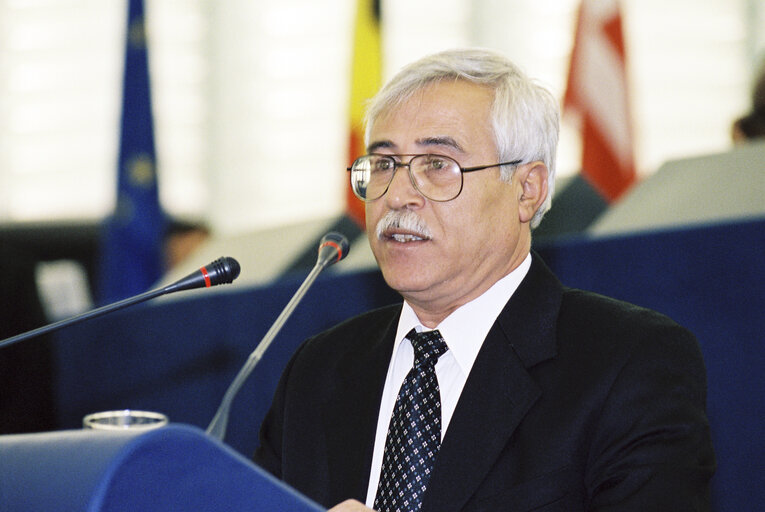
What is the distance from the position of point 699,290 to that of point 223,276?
124cm

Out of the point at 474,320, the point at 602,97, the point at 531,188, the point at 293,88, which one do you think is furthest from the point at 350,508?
the point at 293,88

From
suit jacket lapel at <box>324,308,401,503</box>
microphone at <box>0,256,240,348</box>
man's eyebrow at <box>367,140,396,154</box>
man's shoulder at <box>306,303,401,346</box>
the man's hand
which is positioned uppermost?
man's eyebrow at <box>367,140,396,154</box>

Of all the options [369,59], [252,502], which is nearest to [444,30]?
[369,59]

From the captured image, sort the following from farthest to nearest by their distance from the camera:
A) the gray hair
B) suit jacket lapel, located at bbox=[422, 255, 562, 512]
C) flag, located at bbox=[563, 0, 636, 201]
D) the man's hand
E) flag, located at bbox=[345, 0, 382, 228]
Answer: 1. flag, located at bbox=[345, 0, 382, 228]
2. flag, located at bbox=[563, 0, 636, 201]
3. the gray hair
4. suit jacket lapel, located at bbox=[422, 255, 562, 512]
5. the man's hand

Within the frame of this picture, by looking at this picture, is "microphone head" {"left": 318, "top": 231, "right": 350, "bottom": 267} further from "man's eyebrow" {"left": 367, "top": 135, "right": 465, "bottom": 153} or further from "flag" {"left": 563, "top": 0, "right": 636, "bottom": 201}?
"flag" {"left": 563, "top": 0, "right": 636, "bottom": 201}

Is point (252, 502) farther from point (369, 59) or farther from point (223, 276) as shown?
point (369, 59)

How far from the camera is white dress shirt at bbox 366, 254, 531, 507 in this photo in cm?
182

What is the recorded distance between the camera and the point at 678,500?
58.6 inches

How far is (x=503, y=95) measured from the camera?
6.32 ft

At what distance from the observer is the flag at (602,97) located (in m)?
4.48

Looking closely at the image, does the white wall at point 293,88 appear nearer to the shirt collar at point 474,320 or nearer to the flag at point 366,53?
the flag at point 366,53

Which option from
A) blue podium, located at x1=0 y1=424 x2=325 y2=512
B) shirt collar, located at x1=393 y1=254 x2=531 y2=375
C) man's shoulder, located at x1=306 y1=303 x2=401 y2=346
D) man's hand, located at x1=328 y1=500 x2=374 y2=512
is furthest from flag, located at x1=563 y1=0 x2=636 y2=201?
blue podium, located at x1=0 y1=424 x2=325 y2=512

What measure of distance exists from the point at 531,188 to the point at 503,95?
203 mm

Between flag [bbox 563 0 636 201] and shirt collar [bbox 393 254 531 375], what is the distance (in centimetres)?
257
